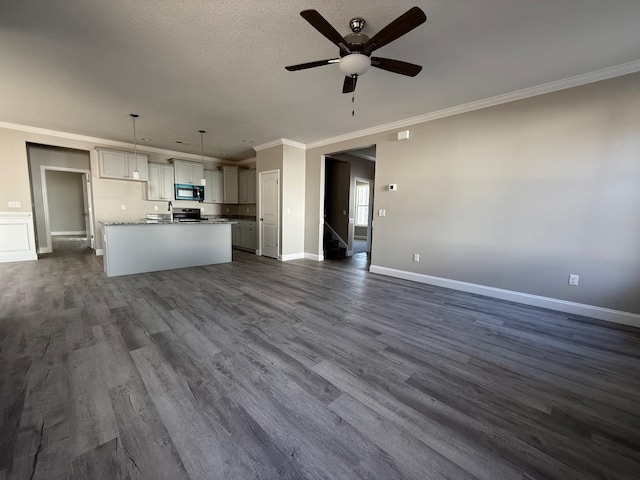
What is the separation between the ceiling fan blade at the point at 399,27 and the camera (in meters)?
1.68

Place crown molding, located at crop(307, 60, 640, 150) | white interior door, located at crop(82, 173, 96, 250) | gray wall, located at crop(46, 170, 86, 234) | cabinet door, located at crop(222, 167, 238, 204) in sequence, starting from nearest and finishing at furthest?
crown molding, located at crop(307, 60, 640, 150) < white interior door, located at crop(82, 173, 96, 250) < cabinet door, located at crop(222, 167, 238, 204) < gray wall, located at crop(46, 170, 86, 234)

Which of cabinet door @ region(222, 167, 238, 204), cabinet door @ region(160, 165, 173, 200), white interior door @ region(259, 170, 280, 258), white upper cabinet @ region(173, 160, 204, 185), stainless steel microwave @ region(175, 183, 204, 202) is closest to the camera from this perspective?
white interior door @ region(259, 170, 280, 258)

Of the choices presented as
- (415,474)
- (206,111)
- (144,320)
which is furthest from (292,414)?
(206,111)

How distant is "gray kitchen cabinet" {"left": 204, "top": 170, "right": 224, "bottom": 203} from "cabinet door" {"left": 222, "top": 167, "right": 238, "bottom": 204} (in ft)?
0.44

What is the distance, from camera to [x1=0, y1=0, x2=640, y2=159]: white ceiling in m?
2.02

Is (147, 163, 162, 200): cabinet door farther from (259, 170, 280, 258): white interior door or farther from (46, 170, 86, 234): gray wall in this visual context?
(46, 170, 86, 234): gray wall

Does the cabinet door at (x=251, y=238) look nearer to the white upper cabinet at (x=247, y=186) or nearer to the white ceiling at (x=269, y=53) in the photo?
the white upper cabinet at (x=247, y=186)

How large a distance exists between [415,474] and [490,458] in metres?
0.42

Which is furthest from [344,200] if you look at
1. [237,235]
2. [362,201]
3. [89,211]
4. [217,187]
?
[89,211]

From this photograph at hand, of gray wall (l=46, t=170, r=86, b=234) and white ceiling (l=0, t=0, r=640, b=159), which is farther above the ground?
white ceiling (l=0, t=0, r=640, b=159)

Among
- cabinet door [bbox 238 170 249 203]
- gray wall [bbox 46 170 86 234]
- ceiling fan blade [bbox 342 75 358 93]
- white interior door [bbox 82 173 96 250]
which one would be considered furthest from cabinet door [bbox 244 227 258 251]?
gray wall [bbox 46 170 86 234]

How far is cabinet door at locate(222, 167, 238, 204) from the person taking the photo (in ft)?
26.1

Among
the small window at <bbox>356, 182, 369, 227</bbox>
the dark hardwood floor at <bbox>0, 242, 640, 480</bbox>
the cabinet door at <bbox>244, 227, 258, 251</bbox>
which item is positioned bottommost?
the dark hardwood floor at <bbox>0, 242, 640, 480</bbox>

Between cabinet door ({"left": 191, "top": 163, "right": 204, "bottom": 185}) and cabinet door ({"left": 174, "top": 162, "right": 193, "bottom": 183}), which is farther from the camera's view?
cabinet door ({"left": 191, "top": 163, "right": 204, "bottom": 185})
